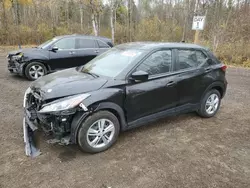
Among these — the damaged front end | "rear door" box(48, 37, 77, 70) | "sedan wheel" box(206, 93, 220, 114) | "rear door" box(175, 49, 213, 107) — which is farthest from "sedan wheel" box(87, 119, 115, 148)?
"rear door" box(48, 37, 77, 70)

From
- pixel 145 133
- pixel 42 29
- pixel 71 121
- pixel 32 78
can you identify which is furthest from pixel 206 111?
pixel 42 29

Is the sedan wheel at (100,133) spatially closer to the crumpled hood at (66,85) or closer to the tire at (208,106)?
the crumpled hood at (66,85)

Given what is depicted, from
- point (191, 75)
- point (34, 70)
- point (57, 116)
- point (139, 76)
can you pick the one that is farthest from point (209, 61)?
point (34, 70)

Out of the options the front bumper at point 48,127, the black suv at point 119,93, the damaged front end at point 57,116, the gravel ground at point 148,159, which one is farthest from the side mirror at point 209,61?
the front bumper at point 48,127

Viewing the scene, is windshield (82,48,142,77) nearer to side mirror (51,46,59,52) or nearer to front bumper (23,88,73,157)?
front bumper (23,88,73,157)

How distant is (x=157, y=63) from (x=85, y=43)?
16.7ft

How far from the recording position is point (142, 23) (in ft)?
61.6

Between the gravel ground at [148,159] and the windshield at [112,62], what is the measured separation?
119 cm

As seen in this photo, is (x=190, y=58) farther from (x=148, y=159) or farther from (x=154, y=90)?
(x=148, y=159)

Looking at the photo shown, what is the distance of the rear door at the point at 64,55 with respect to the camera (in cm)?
770

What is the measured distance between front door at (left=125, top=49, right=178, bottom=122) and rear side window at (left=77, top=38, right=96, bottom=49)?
4940mm

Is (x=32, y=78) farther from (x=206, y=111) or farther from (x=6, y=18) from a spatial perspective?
(x=6, y=18)

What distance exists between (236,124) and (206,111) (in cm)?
64

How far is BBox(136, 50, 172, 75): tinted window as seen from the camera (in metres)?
3.72
